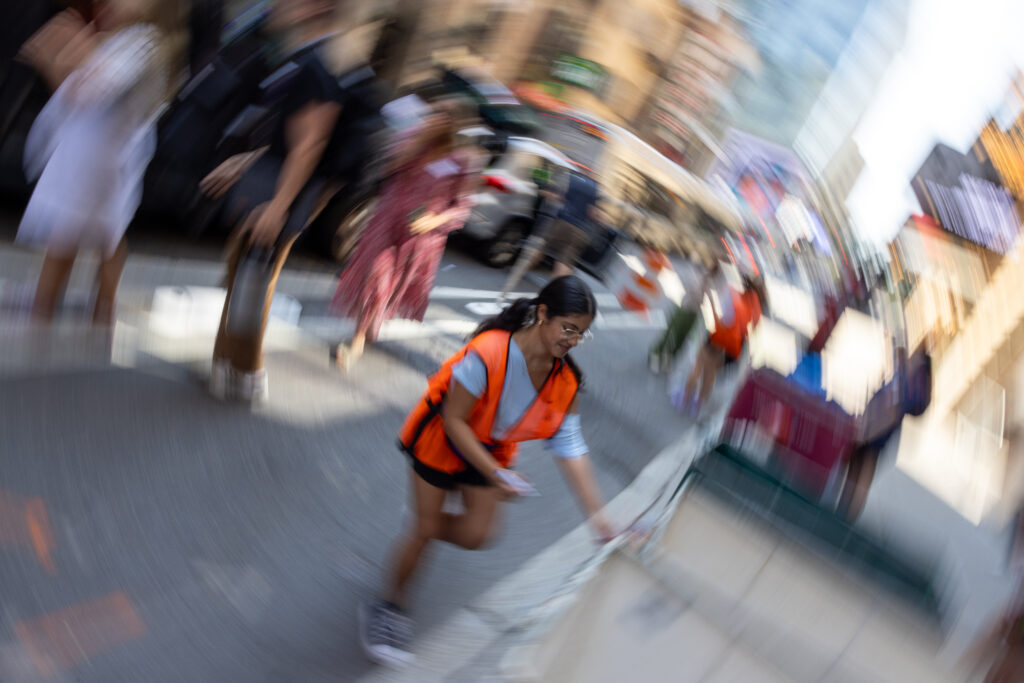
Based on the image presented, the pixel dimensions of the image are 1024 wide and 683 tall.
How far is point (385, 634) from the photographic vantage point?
2473 mm

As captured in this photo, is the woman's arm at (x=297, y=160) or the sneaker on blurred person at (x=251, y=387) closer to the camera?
the woman's arm at (x=297, y=160)

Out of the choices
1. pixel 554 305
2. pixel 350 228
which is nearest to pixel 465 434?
pixel 554 305

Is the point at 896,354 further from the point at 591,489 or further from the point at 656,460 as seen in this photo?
the point at 656,460

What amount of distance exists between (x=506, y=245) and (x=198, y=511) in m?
5.56

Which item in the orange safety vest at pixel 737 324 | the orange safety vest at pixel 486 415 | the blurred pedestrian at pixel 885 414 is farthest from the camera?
the orange safety vest at pixel 737 324

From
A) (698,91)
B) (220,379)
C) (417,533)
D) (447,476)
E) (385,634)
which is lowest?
(385,634)

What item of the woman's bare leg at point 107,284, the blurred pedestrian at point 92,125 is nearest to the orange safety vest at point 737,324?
the blurred pedestrian at point 92,125

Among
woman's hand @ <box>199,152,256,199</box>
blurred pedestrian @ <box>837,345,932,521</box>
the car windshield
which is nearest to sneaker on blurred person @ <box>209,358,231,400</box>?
woman's hand @ <box>199,152,256,199</box>

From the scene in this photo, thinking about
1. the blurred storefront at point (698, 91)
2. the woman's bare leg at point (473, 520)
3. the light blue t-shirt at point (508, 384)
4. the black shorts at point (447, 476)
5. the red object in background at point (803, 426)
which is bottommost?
the woman's bare leg at point (473, 520)

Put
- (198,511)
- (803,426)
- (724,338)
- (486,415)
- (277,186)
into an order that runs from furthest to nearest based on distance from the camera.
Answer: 1. (724,338)
2. (803,426)
3. (277,186)
4. (198,511)
5. (486,415)

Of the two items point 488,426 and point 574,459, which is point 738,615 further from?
point 488,426

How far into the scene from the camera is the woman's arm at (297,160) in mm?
3094

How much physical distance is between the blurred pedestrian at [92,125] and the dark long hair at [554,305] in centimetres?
182

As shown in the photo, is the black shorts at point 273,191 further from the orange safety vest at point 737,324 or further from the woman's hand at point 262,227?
the orange safety vest at point 737,324
